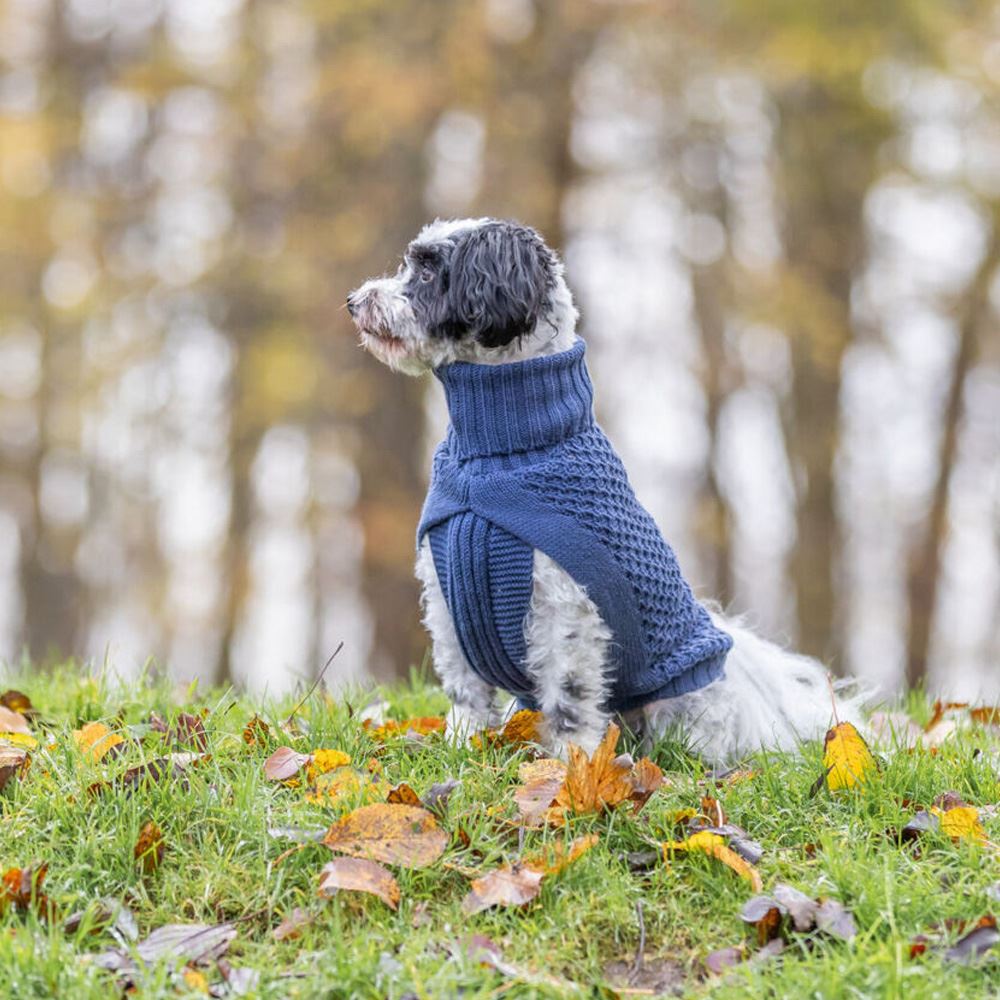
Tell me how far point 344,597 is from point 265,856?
34.3 feet

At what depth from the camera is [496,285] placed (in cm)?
410

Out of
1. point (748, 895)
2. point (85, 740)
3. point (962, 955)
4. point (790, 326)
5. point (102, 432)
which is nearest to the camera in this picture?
point (962, 955)

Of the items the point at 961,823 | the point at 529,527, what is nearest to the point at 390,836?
the point at 529,527

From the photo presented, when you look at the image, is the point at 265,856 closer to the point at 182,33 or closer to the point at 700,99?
the point at 700,99

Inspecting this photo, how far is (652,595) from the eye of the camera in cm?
428

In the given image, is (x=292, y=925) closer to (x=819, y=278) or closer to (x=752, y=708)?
(x=752, y=708)

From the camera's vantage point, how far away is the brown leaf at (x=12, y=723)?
14.1 feet

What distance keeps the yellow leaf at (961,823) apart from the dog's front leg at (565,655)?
109 centimetres

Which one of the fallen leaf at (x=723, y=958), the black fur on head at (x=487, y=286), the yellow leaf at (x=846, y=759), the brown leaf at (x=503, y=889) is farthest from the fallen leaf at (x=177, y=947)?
the black fur on head at (x=487, y=286)

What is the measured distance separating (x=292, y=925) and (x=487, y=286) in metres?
2.04

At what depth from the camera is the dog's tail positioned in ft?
14.6

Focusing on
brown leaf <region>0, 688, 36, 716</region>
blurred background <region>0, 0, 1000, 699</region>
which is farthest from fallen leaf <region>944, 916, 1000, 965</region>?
blurred background <region>0, 0, 1000, 699</region>

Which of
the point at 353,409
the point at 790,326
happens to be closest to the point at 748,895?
the point at 353,409

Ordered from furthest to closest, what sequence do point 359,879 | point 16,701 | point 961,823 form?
point 16,701
point 961,823
point 359,879
